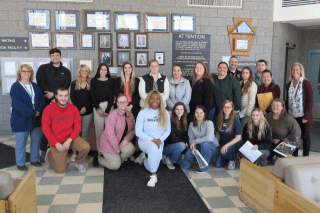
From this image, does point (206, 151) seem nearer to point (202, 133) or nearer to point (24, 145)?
point (202, 133)

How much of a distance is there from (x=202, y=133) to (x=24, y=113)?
2.30 metres

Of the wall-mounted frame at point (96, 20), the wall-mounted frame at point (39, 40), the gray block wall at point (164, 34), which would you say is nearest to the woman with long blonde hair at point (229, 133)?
the gray block wall at point (164, 34)

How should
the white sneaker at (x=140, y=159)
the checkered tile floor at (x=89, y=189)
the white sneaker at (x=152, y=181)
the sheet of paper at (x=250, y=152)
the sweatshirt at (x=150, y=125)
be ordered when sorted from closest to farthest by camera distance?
1. the checkered tile floor at (x=89, y=189)
2. the white sneaker at (x=152, y=181)
3. the sheet of paper at (x=250, y=152)
4. the sweatshirt at (x=150, y=125)
5. the white sneaker at (x=140, y=159)

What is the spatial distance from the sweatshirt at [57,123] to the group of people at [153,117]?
11 mm

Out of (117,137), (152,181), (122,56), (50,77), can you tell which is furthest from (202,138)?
(122,56)

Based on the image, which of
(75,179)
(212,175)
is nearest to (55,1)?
(75,179)

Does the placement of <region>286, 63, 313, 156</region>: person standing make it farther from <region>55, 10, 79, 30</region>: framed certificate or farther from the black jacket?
<region>55, 10, 79, 30</region>: framed certificate

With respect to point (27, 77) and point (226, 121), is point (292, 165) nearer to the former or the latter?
point (226, 121)

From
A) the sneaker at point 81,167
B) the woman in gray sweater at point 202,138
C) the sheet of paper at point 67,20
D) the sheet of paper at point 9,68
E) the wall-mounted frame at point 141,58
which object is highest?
the sheet of paper at point 67,20

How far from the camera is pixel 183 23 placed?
16.2ft

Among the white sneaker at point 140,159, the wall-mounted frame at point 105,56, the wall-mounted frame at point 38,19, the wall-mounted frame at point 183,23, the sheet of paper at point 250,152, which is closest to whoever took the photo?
the sheet of paper at point 250,152

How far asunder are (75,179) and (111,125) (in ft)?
2.53

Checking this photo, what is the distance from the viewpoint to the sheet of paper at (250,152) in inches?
114

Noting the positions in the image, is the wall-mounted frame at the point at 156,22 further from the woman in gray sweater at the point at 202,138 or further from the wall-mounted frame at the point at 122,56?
the woman in gray sweater at the point at 202,138
